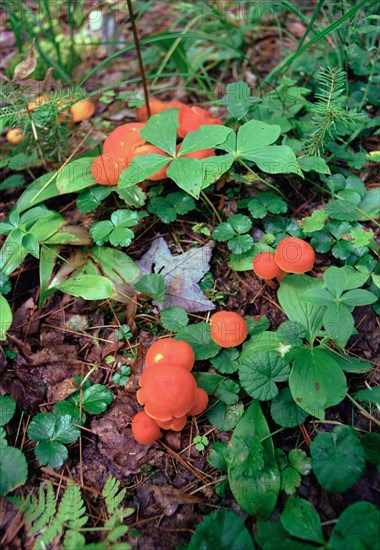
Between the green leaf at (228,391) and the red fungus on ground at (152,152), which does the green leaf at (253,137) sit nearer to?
the red fungus on ground at (152,152)

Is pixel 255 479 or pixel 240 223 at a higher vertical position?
pixel 240 223

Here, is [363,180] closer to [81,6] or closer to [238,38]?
[238,38]

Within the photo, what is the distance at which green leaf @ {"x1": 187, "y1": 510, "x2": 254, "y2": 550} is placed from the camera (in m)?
1.79

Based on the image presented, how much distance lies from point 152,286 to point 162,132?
0.98m

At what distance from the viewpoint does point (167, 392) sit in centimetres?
198

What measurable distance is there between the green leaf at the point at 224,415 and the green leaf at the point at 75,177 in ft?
5.44

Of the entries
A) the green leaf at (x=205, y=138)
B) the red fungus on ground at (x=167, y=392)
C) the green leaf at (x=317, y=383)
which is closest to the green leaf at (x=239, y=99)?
the green leaf at (x=205, y=138)

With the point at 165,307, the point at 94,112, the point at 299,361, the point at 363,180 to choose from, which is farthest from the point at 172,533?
the point at 94,112

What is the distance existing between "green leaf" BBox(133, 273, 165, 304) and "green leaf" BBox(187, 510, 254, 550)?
3.95ft

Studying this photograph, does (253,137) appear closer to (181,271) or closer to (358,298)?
(181,271)

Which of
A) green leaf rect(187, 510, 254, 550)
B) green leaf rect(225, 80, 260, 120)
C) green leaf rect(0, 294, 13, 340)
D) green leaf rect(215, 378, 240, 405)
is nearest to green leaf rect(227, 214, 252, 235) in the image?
green leaf rect(225, 80, 260, 120)

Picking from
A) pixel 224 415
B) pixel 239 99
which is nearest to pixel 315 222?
pixel 239 99

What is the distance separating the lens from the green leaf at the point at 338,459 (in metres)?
1.88

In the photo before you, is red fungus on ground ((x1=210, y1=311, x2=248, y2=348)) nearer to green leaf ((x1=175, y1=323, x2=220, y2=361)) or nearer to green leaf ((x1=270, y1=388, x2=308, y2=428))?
green leaf ((x1=175, y1=323, x2=220, y2=361))
